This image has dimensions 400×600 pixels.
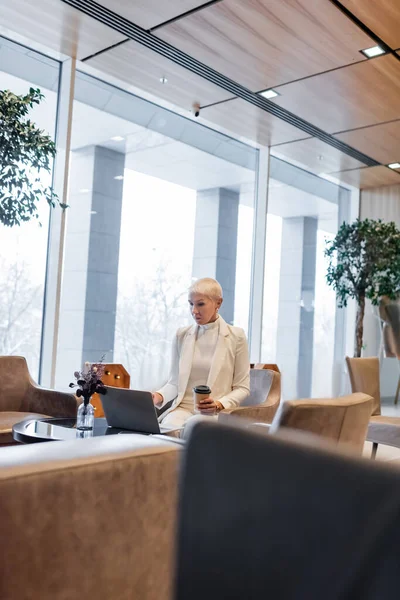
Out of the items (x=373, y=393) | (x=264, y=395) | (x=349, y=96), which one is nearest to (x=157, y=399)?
(x=264, y=395)

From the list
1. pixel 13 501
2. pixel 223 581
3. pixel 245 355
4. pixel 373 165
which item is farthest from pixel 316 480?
pixel 373 165

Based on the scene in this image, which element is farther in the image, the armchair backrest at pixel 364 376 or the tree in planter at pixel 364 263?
the tree in planter at pixel 364 263

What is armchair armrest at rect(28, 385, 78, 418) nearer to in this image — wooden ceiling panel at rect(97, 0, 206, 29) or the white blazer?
the white blazer

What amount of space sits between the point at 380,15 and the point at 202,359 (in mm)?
2722

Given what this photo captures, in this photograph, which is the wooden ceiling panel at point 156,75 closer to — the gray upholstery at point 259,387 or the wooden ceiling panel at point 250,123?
the wooden ceiling panel at point 250,123

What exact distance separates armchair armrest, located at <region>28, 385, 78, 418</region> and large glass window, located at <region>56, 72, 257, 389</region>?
3.55ft

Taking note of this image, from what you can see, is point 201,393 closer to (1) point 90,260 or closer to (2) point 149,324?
(1) point 90,260

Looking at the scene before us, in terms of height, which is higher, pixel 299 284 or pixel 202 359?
pixel 299 284

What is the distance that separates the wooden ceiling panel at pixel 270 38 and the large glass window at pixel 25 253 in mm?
1238

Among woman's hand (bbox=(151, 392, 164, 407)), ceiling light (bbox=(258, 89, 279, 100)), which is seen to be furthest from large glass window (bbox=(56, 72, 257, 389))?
woman's hand (bbox=(151, 392, 164, 407))

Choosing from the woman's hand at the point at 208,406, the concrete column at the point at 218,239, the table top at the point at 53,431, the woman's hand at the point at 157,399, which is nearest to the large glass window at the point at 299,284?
the concrete column at the point at 218,239

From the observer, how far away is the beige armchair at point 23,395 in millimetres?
4168

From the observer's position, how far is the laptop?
266 centimetres

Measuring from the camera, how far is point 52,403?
4.21 metres
